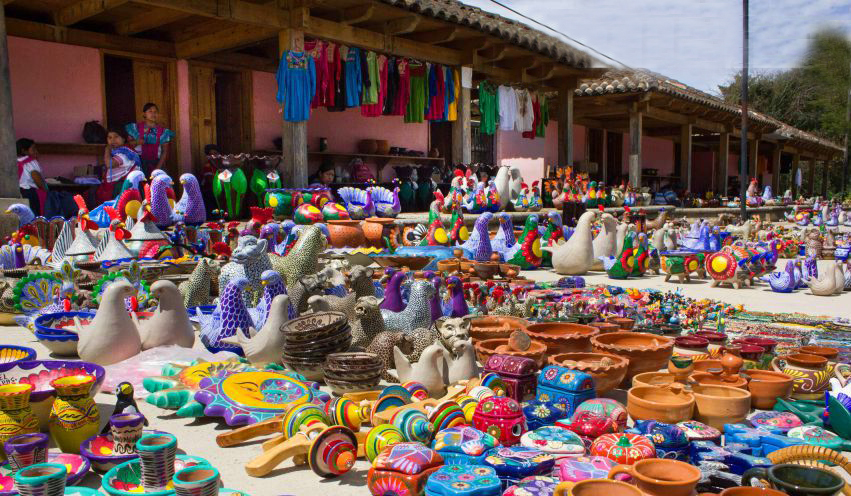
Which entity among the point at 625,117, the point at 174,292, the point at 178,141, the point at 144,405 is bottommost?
the point at 144,405

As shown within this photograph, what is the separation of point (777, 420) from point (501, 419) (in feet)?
3.75

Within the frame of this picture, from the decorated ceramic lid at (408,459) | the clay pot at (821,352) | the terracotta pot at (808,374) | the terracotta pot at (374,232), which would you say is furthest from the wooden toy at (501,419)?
the terracotta pot at (374,232)

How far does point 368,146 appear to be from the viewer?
39.3 ft

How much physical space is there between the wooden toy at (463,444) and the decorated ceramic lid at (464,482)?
0.09 metres

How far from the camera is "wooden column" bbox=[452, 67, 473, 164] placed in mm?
11312

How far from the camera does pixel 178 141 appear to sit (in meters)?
9.99

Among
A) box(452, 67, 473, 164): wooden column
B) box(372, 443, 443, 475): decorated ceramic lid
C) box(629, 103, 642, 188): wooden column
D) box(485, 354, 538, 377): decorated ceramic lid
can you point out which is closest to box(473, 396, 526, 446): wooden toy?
box(372, 443, 443, 475): decorated ceramic lid

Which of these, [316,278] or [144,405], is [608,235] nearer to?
[316,278]

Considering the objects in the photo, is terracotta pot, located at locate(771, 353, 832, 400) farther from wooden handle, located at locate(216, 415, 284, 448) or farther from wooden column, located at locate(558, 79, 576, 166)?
wooden column, located at locate(558, 79, 576, 166)

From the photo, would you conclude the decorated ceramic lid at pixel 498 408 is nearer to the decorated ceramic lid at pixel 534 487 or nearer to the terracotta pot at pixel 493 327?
the decorated ceramic lid at pixel 534 487

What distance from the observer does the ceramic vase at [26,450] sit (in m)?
1.97

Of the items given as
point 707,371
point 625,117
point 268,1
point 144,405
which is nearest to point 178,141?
point 268,1

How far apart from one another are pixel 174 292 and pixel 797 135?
25.3m

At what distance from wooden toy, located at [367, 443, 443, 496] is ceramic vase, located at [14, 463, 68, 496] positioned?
0.87 metres
